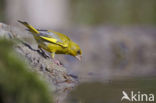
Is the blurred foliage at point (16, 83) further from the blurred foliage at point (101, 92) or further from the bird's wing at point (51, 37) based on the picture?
the bird's wing at point (51, 37)

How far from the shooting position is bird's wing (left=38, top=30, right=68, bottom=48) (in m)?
3.23

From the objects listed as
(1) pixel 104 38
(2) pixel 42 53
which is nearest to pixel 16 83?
(2) pixel 42 53

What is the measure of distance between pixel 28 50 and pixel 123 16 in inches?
412

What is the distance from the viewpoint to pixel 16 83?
1932 millimetres

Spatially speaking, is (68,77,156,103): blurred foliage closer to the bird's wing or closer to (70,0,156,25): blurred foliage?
the bird's wing

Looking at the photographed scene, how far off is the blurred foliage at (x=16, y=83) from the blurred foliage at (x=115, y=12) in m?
10.8

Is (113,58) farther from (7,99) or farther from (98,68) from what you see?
(7,99)

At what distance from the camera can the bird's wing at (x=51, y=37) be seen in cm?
323

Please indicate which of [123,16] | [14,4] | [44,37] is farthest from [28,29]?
[123,16]

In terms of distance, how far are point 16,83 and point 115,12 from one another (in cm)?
1152

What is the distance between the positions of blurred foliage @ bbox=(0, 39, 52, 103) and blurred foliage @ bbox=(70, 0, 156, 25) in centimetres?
1080

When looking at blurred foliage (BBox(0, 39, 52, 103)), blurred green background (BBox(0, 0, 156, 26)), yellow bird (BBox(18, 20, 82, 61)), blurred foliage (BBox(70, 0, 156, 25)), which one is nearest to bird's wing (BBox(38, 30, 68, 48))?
yellow bird (BBox(18, 20, 82, 61))

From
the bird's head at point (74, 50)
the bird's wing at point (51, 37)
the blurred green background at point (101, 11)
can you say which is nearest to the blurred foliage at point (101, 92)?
the bird's head at point (74, 50)

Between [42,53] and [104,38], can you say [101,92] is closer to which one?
[42,53]
